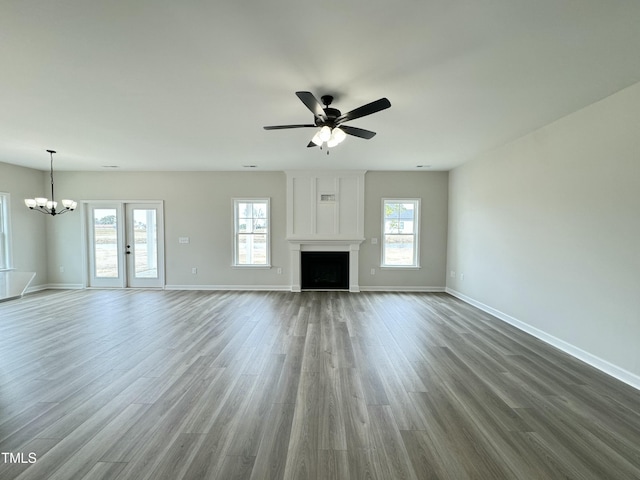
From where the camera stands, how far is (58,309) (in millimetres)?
4855

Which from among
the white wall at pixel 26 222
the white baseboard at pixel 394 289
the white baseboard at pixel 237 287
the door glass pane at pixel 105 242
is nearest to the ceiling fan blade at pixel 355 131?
the white baseboard at pixel 394 289

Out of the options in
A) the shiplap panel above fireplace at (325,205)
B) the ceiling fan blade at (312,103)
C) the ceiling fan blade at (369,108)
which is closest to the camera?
the ceiling fan blade at (312,103)

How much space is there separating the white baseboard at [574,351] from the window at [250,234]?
4760mm

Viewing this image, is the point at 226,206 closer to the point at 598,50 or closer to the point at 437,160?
the point at 437,160

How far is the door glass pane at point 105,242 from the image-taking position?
6637 millimetres

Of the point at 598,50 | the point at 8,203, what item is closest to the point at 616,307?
the point at 598,50

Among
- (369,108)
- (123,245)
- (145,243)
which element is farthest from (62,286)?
(369,108)

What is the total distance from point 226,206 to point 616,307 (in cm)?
657

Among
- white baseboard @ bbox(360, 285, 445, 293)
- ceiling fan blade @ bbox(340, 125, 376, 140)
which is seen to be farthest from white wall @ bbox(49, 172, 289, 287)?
ceiling fan blade @ bbox(340, 125, 376, 140)

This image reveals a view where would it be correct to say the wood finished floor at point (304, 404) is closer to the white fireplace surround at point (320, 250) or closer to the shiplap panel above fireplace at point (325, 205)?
the white fireplace surround at point (320, 250)

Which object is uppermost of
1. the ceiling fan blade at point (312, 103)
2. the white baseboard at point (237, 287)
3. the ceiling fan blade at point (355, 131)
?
the ceiling fan blade at point (312, 103)

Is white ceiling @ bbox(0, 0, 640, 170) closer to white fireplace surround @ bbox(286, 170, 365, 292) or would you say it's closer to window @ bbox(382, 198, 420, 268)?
white fireplace surround @ bbox(286, 170, 365, 292)

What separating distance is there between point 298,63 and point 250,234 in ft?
15.8

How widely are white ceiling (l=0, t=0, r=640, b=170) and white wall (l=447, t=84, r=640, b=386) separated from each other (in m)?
0.36
